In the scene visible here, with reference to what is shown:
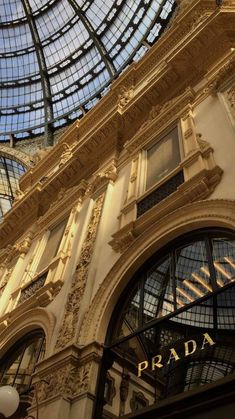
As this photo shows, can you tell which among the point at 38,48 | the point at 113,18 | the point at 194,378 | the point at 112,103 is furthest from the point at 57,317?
the point at 38,48

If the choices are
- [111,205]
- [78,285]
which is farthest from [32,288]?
[111,205]

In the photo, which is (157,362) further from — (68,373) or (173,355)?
(68,373)

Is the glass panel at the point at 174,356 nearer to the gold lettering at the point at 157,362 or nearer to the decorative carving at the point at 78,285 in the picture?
the gold lettering at the point at 157,362

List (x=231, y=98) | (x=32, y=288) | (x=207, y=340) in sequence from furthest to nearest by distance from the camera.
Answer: (x=32, y=288), (x=231, y=98), (x=207, y=340)

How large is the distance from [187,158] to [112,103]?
5.75 m

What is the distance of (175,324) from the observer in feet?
17.0

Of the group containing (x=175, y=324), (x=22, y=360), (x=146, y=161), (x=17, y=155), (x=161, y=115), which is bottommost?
(x=175, y=324)

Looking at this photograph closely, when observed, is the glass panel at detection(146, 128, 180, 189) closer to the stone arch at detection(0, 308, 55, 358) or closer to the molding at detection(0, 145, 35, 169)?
the stone arch at detection(0, 308, 55, 358)

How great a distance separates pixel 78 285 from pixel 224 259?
9.36 feet

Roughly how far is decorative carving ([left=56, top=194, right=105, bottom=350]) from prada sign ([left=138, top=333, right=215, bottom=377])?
5.00 ft

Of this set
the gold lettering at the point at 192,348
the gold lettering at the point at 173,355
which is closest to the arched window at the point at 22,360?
the gold lettering at the point at 173,355

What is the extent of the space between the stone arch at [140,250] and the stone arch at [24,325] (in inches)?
47.0

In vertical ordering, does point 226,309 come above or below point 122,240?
below

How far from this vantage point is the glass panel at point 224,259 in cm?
486
